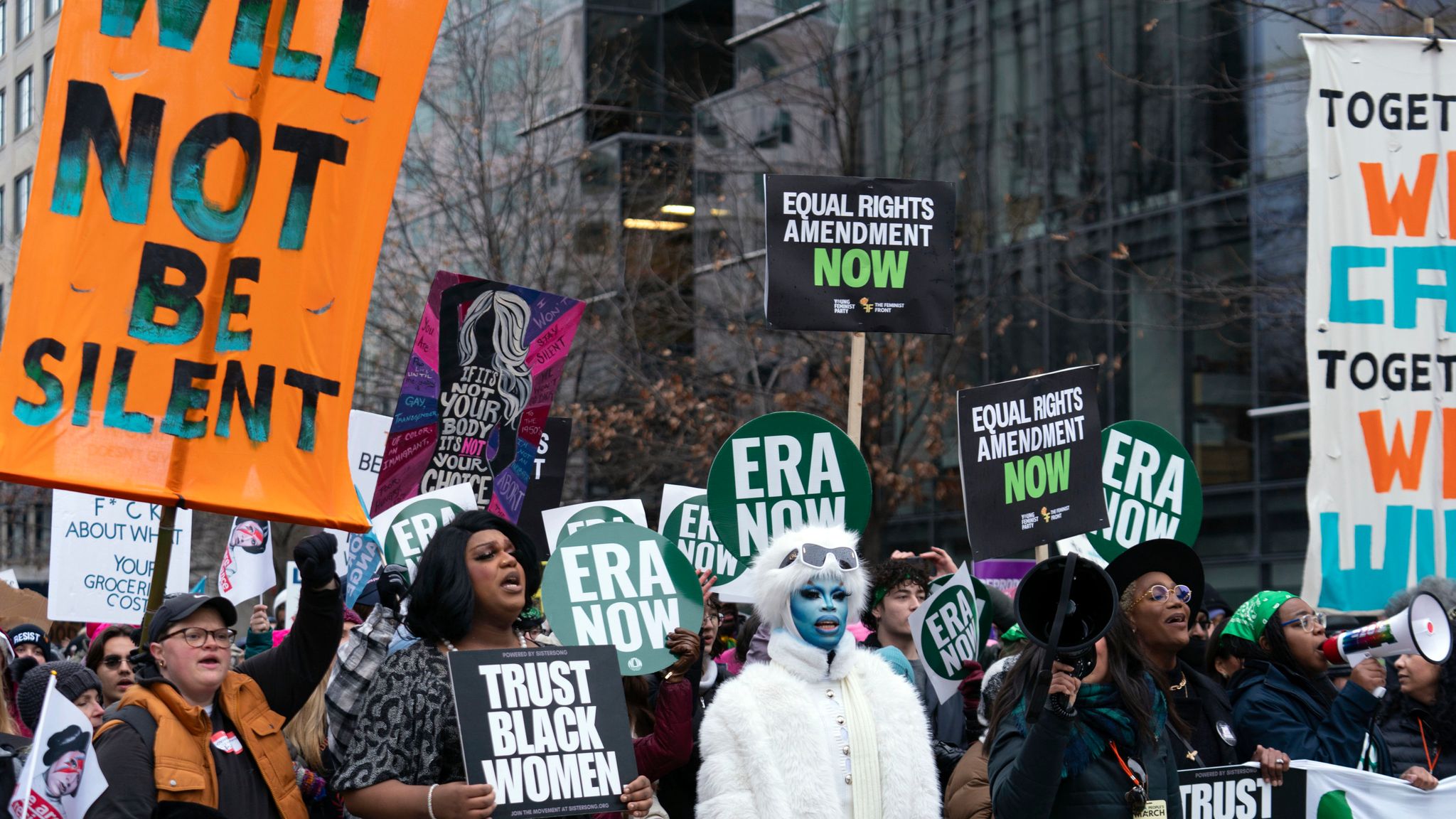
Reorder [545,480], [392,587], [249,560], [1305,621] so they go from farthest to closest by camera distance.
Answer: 1. [545,480]
2. [249,560]
3. [1305,621]
4. [392,587]

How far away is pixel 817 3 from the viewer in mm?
21375

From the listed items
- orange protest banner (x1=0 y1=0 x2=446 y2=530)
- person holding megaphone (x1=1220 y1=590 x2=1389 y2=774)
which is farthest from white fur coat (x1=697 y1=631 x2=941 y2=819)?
person holding megaphone (x1=1220 y1=590 x2=1389 y2=774)

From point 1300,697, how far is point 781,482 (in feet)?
7.77

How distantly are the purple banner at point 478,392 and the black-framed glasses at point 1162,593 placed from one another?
405cm

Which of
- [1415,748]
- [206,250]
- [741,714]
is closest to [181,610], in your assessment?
[206,250]

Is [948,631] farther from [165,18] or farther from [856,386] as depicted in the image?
[165,18]

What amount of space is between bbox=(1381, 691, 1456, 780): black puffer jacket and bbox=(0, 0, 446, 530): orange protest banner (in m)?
4.14

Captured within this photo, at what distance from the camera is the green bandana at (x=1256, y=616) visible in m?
7.16

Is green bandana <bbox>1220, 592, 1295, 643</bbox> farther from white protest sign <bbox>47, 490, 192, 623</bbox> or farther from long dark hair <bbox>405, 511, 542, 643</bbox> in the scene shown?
white protest sign <bbox>47, 490, 192, 623</bbox>

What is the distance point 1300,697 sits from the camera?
689cm

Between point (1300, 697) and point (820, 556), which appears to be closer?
point (820, 556)

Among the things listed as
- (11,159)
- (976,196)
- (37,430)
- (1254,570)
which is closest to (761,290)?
(976,196)

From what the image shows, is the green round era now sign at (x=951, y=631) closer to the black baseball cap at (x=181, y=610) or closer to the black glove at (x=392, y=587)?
the black glove at (x=392, y=587)

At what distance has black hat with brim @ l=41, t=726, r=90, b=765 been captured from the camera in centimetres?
474
